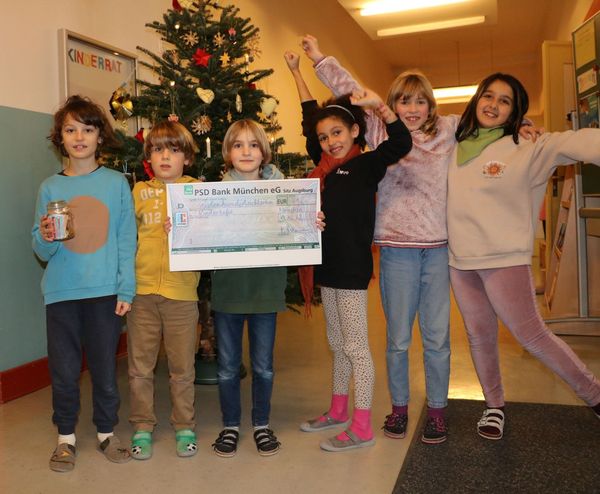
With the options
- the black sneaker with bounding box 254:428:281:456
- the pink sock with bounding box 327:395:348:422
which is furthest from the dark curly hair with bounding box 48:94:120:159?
the pink sock with bounding box 327:395:348:422

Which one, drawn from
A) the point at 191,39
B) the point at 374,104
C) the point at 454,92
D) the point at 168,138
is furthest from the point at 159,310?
the point at 454,92

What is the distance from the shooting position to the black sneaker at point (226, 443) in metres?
2.35

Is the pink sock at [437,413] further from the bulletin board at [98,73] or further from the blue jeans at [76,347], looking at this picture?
the bulletin board at [98,73]

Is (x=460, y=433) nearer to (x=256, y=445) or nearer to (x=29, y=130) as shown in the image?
(x=256, y=445)

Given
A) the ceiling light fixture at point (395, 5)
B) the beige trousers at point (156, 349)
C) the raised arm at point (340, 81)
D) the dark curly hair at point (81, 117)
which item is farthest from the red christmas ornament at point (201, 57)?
the ceiling light fixture at point (395, 5)

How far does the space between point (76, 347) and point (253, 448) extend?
0.81 m

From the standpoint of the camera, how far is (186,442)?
2383mm

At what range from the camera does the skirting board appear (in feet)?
10.1

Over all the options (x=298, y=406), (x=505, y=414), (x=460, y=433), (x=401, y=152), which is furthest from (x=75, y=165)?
(x=505, y=414)

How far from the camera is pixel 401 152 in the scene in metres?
2.25

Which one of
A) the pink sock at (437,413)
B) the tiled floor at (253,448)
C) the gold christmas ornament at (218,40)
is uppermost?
the gold christmas ornament at (218,40)

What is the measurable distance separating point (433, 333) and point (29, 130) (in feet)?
7.83

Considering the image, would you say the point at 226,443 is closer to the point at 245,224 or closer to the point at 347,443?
the point at 347,443

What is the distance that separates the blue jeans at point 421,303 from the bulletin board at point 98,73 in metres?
1.72
